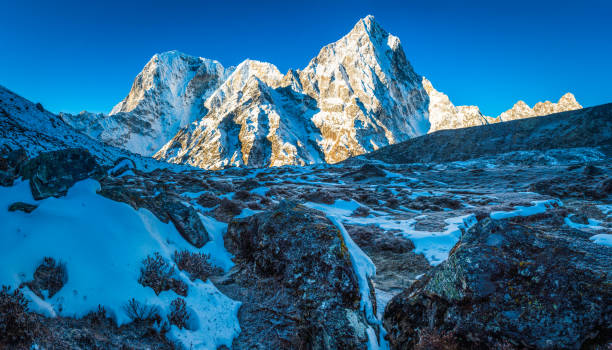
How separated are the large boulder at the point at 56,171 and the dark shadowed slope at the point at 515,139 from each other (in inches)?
3091

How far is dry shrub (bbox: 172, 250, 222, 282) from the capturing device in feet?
18.4

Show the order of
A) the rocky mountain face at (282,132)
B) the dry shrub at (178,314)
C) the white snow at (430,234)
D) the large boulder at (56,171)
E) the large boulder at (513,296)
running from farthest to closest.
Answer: the rocky mountain face at (282,132) < the white snow at (430,234) < the large boulder at (56,171) < the dry shrub at (178,314) < the large boulder at (513,296)

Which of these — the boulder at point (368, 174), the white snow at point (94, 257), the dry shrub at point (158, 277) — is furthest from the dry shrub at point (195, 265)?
the boulder at point (368, 174)

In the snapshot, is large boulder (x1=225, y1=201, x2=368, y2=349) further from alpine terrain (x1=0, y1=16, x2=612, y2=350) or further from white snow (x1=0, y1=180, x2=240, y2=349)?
white snow (x1=0, y1=180, x2=240, y2=349)

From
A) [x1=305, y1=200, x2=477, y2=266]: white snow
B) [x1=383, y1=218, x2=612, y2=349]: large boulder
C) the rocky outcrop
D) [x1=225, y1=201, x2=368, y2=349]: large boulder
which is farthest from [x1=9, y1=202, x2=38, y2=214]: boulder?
[x1=305, y1=200, x2=477, y2=266]: white snow

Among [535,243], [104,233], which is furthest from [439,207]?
[104,233]

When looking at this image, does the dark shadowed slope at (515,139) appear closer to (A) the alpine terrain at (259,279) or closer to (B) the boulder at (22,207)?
(A) the alpine terrain at (259,279)

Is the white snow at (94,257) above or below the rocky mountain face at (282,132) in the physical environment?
below

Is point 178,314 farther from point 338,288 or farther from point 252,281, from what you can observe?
point 338,288

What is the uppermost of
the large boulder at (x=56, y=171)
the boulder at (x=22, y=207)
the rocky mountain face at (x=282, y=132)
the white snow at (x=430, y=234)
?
the rocky mountain face at (x=282, y=132)

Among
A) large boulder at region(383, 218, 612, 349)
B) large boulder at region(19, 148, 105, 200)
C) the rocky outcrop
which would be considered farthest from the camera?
the rocky outcrop

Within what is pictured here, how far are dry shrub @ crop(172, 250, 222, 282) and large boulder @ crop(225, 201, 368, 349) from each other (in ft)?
2.43

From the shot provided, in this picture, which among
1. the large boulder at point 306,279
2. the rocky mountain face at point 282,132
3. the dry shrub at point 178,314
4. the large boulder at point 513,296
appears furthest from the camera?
the rocky mountain face at point 282,132

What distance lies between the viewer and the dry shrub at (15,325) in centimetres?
277
